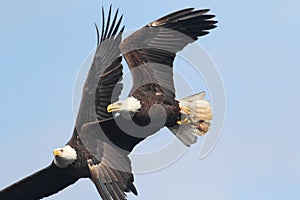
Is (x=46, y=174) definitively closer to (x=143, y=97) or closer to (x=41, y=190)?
(x=41, y=190)

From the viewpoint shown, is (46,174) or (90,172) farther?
(46,174)

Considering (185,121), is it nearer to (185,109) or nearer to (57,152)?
(185,109)

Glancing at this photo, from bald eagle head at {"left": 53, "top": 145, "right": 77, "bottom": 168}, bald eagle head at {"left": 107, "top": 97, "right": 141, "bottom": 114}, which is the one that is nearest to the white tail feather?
bald eagle head at {"left": 107, "top": 97, "right": 141, "bottom": 114}

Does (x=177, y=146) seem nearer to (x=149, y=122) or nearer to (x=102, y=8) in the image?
(x=149, y=122)

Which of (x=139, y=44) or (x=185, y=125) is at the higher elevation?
(x=139, y=44)

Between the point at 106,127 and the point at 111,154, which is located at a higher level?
the point at 106,127

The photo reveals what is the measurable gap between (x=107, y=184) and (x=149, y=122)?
1017 millimetres

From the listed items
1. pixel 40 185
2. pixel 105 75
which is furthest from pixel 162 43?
pixel 40 185

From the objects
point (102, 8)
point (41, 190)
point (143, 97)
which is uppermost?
point (102, 8)

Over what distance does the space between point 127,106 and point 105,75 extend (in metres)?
0.88

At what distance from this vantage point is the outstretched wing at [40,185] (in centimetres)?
1496

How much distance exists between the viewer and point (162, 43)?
49.2 feet

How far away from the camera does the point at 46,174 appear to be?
15.0 meters

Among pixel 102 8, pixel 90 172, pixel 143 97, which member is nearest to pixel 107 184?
pixel 90 172
